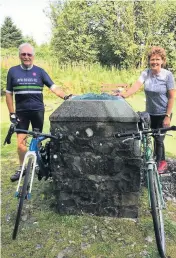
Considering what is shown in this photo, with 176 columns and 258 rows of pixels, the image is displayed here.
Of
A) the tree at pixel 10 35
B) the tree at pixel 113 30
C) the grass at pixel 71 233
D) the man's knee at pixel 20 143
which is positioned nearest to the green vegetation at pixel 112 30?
the tree at pixel 113 30

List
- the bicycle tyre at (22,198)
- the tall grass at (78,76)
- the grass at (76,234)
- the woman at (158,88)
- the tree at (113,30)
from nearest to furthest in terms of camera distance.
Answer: the grass at (76,234) < the bicycle tyre at (22,198) < the woman at (158,88) < the tall grass at (78,76) < the tree at (113,30)

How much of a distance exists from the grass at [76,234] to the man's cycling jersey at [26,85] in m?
1.41

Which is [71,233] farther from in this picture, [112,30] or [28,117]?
[112,30]

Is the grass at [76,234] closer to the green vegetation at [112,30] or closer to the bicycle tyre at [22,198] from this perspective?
the bicycle tyre at [22,198]

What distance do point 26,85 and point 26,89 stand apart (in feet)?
0.19

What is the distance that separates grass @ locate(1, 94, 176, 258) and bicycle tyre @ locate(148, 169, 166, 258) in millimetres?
126

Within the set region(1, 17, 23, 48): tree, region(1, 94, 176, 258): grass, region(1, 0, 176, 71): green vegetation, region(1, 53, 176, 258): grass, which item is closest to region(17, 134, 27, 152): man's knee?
region(1, 53, 176, 258): grass

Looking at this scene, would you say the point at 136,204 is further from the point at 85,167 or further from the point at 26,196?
the point at 26,196

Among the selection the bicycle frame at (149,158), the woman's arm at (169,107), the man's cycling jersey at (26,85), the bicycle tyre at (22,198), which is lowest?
the bicycle tyre at (22,198)

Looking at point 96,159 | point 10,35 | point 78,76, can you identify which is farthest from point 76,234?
point 10,35

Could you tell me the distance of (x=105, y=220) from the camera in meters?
3.84

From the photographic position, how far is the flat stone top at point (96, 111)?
3.56 meters

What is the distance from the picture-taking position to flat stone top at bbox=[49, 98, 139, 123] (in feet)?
11.7

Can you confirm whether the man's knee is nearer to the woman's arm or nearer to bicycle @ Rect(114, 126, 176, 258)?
bicycle @ Rect(114, 126, 176, 258)
